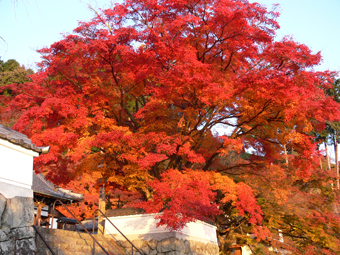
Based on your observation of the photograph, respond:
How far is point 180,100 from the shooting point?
13.0m

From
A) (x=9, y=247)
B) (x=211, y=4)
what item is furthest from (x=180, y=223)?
(x=211, y=4)

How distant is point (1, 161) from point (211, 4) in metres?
9.87

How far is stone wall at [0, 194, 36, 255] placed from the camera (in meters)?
6.44

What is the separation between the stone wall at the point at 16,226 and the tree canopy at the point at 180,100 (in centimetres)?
440

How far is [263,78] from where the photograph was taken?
11.8 m

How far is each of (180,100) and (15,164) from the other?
7358 mm

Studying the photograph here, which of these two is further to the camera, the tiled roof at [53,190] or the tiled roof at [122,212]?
the tiled roof at [122,212]

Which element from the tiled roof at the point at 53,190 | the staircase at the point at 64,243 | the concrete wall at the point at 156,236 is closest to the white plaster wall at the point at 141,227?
the concrete wall at the point at 156,236

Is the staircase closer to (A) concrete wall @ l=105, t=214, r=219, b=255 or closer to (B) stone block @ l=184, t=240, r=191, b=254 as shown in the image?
(A) concrete wall @ l=105, t=214, r=219, b=255

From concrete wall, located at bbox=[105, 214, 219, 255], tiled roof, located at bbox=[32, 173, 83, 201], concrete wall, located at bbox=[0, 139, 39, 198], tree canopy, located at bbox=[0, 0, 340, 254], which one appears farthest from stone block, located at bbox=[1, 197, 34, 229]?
concrete wall, located at bbox=[105, 214, 219, 255]

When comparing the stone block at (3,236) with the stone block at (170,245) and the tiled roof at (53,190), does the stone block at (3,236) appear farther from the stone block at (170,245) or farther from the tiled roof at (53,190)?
the stone block at (170,245)

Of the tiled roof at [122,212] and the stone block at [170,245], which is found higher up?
the tiled roof at [122,212]

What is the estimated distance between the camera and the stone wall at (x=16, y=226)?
6.44 metres

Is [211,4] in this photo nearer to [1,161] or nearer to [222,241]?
[1,161]
